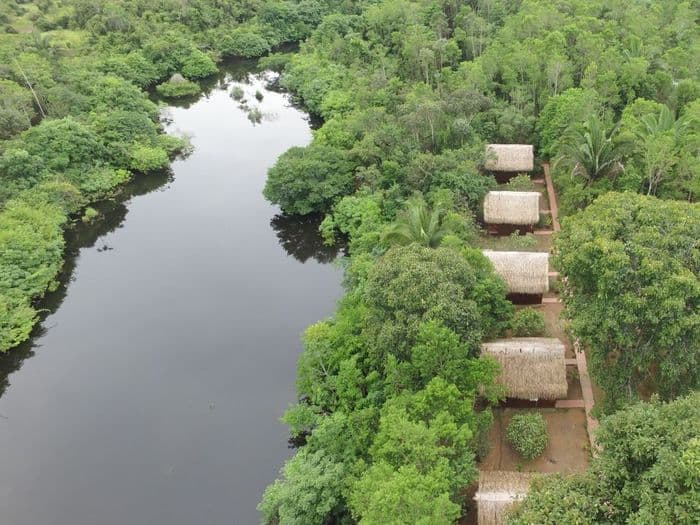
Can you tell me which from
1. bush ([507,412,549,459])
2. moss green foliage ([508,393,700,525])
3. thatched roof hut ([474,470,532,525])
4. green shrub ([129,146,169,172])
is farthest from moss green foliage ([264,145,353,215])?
moss green foliage ([508,393,700,525])

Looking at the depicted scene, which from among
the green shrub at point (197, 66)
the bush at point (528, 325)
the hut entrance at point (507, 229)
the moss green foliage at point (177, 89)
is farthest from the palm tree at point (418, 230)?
the green shrub at point (197, 66)

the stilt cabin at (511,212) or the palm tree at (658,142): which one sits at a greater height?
the palm tree at (658,142)

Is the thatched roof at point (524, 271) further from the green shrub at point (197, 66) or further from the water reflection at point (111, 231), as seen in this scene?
the green shrub at point (197, 66)

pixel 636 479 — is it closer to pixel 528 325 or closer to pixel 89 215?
pixel 528 325

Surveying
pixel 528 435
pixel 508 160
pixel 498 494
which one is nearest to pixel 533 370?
pixel 528 435

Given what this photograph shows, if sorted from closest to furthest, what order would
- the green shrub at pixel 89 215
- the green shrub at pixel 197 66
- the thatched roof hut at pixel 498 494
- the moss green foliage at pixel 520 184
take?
the thatched roof hut at pixel 498 494 → the moss green foliage at pixel 520 184 → the green shrub at pixel 89 215 → the green shrub at pixel 197 66

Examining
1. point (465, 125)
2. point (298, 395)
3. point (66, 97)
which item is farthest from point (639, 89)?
point (66, 97)
